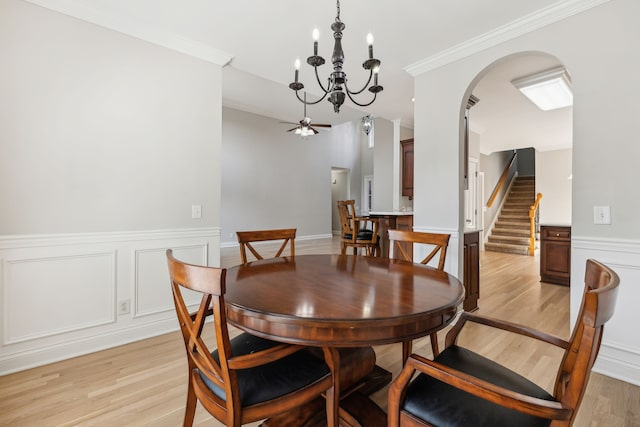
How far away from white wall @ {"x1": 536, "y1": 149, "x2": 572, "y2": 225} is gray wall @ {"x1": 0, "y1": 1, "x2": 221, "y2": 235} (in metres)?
8.58

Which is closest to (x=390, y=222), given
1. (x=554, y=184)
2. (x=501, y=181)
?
(x=554, y=184)

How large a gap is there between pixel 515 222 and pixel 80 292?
30.5 feet

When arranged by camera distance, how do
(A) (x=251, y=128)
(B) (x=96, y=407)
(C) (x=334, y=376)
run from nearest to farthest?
(C) (x=334, y=376), (B) (x=96, y=407), (A) (x=251, y=128)

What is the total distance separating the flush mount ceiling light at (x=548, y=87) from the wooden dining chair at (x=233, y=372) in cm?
392

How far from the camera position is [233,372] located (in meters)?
1.02

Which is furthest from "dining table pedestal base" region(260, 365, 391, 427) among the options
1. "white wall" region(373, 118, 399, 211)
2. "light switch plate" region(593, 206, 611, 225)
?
"white wall" region(373, 118, 399, 211)

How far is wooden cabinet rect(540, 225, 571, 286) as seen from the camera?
4.23 metres

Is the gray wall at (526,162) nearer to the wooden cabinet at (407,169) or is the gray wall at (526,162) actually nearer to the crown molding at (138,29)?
the wooden cabinet at (407,169)

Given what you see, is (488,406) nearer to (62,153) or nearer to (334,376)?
(334,376)

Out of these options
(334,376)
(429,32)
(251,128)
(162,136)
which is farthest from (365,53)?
(251,128)

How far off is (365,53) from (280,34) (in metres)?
0.83

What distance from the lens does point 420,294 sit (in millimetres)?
1259

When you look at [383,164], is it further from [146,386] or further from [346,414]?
[146,386]

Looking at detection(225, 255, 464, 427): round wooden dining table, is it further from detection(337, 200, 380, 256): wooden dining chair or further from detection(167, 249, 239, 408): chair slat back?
detection(337, 200, 380, 256): wooden dining chair
